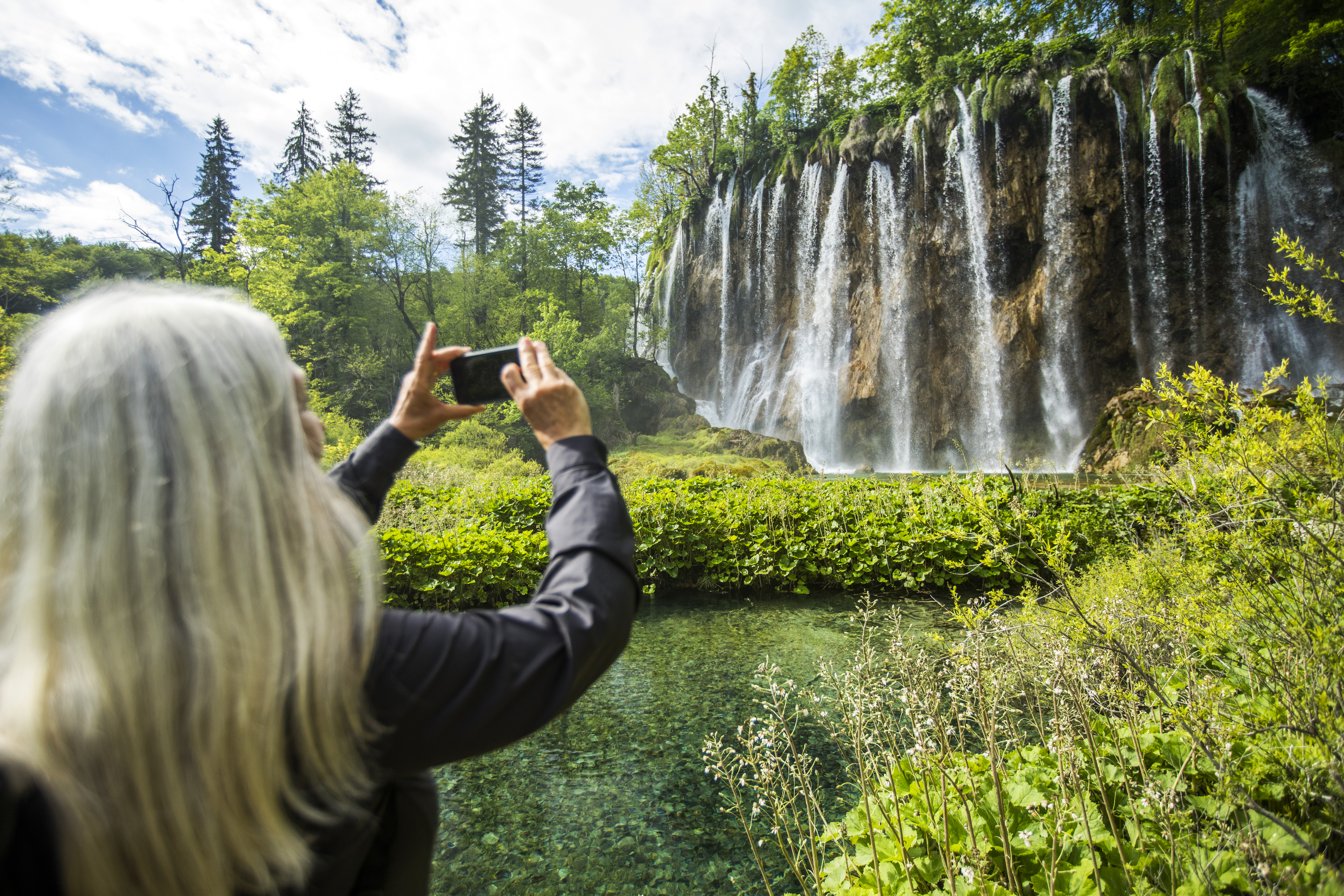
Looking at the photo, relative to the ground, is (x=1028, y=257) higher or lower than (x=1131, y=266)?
higher

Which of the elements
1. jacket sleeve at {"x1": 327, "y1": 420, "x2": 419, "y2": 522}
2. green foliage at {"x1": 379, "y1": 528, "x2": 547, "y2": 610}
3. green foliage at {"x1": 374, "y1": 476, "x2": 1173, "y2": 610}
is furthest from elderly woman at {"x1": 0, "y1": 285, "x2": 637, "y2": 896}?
green foliage at {"x1": 374, "y1": 476, "x2": 1173, "y2": 610}

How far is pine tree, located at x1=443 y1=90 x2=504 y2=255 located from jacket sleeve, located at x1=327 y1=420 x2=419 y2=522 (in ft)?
134

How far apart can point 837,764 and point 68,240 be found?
54148 millimetres

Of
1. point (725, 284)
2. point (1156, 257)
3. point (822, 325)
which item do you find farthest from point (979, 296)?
point (725, 284)

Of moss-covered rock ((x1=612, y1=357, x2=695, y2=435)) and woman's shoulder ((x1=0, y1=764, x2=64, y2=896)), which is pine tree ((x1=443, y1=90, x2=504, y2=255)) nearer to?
moss-covered rock ((x1=612, y1=357, x2=695, y2=435))

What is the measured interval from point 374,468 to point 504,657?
30.2 inches

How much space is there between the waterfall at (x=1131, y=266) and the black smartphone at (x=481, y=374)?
68.0 ft

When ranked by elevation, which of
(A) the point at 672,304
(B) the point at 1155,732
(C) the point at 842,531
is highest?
(A) the point at 672,304

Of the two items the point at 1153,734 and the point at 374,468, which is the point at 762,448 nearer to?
the point at 1153,734

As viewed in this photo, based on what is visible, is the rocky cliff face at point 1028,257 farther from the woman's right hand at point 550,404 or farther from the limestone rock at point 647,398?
the woman's right hand at point 550,404

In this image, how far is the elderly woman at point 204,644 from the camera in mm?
658

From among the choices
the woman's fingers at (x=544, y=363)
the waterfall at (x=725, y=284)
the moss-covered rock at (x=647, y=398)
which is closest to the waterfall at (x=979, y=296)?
the waterfall at (x=725, y=284)

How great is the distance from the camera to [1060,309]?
18156 mm

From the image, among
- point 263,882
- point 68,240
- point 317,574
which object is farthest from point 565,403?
point 68,240
